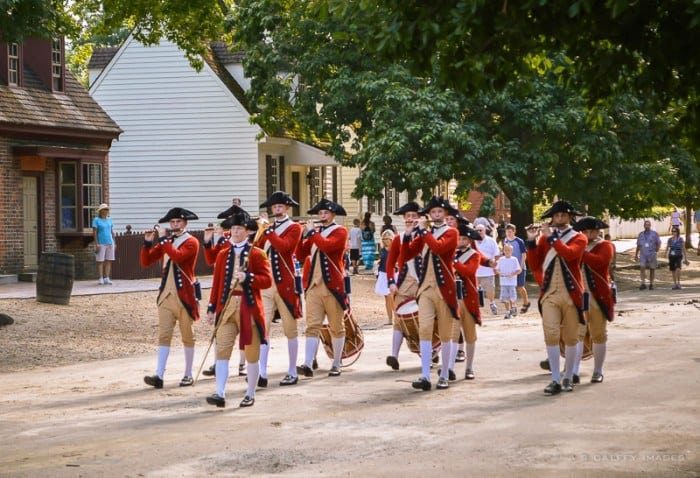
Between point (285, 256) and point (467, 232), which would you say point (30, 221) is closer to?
point (285, 256)

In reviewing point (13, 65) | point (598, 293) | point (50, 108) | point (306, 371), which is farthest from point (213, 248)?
point (50, 108)

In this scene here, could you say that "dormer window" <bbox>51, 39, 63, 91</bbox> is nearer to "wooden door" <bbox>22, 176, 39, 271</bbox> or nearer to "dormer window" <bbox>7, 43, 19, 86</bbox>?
"dormer window" <bbox>7, 43, 19, 86</bbox>

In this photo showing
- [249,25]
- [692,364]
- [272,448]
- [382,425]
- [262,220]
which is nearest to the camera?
[272,448]

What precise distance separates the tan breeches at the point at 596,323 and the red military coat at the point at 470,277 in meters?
1.36

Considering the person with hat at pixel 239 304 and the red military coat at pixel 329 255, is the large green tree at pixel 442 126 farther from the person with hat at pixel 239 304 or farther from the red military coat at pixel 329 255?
the person with hat at pixel 239 304

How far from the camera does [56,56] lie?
34.4 meters

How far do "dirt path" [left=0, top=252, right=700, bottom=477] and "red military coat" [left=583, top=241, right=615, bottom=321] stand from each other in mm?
862

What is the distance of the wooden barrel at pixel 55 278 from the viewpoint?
25.4 meters

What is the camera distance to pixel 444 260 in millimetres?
15266

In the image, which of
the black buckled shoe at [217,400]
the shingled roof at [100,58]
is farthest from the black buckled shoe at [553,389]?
the shingled roof at [100,58]

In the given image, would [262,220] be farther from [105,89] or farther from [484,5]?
[105,89]

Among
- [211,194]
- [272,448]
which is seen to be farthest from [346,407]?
[211,194]

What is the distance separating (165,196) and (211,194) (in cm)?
159

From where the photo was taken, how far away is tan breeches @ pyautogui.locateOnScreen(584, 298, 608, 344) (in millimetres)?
15273
